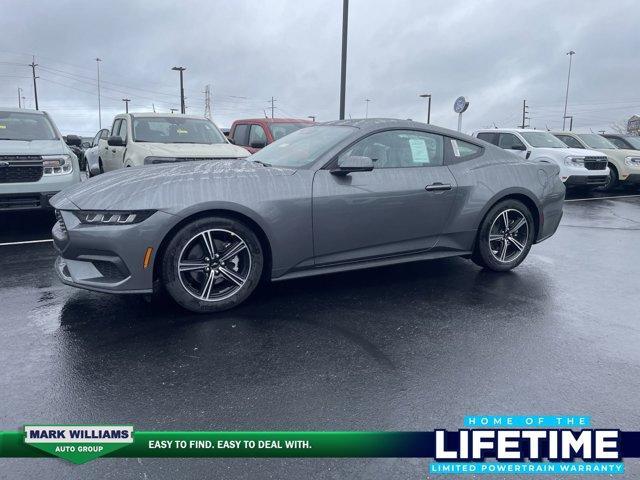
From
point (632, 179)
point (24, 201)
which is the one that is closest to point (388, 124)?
point (24, 201)

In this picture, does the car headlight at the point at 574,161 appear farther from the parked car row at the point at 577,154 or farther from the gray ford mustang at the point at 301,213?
the gray ford mustang at the point at 301,213

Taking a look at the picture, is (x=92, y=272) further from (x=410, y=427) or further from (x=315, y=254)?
(x=410, y=427)

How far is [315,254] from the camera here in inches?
170

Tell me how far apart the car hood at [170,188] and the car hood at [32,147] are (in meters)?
3.65

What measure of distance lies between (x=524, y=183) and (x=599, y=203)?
8303 mm

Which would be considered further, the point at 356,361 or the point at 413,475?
the point at 356,361

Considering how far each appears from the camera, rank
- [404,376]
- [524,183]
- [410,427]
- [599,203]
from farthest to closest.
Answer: [599,203] → [524,183] → [404,376] → [410,427]

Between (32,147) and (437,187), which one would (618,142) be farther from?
(32,147)

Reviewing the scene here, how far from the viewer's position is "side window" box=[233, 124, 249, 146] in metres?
11.4

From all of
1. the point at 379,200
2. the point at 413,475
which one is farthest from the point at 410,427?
the point at 379,200

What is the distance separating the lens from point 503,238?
5.33m

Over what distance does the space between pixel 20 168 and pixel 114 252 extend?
448 cm

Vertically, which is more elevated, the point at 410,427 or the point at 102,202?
the point at 102,202

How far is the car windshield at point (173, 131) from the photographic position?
29.9ft
